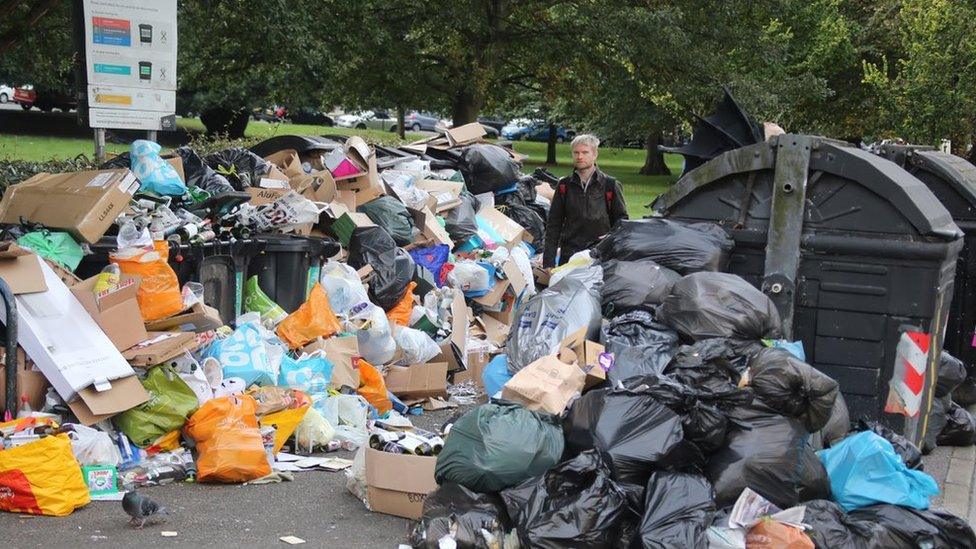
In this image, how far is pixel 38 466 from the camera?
15.9 ft

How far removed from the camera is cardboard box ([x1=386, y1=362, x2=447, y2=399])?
7.26 m

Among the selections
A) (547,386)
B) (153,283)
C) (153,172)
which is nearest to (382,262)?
(153,172)

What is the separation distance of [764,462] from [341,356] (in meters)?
3.06

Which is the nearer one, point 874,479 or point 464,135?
point 874,479

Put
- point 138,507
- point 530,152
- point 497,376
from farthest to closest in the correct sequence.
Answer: point 530,152
point 497,376
point 138,507

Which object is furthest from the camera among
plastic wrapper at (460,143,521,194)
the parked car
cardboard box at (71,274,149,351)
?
the parked car

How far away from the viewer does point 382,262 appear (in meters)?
7.97

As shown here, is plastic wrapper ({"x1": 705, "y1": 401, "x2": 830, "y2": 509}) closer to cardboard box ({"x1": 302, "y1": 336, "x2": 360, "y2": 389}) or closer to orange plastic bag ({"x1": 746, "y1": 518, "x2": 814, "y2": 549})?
orange plastic bag ({"x1": 746, "y1": 518, "x2": 814, "y2": 549})

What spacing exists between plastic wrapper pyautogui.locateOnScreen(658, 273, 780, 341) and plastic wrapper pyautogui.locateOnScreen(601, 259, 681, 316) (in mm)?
262

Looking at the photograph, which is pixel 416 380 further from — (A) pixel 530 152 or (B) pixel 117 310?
(A) pixel 530 152

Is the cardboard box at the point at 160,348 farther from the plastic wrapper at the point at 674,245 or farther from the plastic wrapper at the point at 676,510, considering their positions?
the plastic wrapper at the point at 676,510

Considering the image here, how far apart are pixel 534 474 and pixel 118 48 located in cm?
489

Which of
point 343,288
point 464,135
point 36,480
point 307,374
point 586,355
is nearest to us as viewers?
point 36,480

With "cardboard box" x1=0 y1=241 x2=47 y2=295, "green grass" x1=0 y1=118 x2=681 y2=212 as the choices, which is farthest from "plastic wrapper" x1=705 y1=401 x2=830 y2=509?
"green grass" x1=0 y1=118 x2=681 y2=212
